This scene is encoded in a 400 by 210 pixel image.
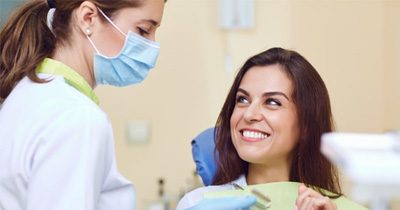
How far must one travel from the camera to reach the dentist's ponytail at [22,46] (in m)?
1.20

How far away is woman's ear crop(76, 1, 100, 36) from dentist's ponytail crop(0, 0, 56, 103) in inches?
3.0

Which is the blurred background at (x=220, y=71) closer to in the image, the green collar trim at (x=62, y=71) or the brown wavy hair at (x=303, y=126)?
the brown wavy hair at (x=303, y=126)

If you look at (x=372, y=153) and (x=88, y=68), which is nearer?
(x=372, y=153)

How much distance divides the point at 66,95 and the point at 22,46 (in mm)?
226

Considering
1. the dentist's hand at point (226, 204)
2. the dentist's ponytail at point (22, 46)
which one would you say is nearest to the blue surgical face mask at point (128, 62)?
the dentist's ponytail at point (22, 46)

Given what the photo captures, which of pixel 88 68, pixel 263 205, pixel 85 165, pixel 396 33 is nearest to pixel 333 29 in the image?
pixel 396 33

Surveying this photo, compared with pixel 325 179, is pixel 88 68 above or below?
above

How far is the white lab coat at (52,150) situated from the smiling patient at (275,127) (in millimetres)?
514

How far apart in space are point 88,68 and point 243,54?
1.53 m

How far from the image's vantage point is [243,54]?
2725mm

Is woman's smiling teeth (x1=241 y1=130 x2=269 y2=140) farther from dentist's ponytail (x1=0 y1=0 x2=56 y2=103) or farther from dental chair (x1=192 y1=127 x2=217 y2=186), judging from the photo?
dentist's ponytail (x1=0 y1=0 x2=56 y2=103)

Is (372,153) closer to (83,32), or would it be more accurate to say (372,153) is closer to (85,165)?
(85,165)

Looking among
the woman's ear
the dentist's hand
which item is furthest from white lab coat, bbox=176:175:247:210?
the woman's ear

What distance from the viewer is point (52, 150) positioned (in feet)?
3.34
